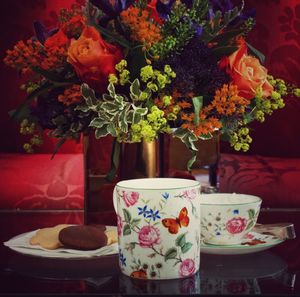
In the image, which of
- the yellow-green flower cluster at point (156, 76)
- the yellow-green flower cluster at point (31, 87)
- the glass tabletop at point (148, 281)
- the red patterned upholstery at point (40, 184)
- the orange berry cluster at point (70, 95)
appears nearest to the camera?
the glass tabletop at point (148, 281)

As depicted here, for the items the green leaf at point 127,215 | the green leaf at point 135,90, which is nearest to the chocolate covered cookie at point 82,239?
the green leaf at point 127,215

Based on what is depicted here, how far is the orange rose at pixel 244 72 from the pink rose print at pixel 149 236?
278 millimetres

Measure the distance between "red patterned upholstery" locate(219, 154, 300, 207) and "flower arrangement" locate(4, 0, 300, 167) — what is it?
1.12 meters

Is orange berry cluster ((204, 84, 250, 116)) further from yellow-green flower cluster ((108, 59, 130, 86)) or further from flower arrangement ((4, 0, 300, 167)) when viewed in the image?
yellow-green flower cluster ((108, 59, 130, 86))

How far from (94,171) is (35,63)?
226mm

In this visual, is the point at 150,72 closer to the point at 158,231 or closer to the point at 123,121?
the point at 123,121

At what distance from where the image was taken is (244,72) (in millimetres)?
878

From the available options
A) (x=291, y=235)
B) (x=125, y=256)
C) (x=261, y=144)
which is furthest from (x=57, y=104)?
(x=261, y=144)

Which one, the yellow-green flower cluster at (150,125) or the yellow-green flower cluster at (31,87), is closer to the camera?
the yellow-green flower cluster at (150,125)

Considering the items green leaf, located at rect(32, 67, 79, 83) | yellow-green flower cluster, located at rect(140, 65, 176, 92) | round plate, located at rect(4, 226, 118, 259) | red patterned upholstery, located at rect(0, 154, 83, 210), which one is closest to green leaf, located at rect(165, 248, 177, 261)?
round plate, located at rect(4, 226, 118, 259)

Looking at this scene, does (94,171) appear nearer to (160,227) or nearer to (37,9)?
(160,227)

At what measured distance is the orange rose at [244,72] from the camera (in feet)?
2.87

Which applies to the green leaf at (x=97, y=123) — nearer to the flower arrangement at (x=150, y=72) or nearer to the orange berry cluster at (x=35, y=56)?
the flower arrangement at (x=150, y=72)

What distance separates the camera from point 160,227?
72 centimetres
